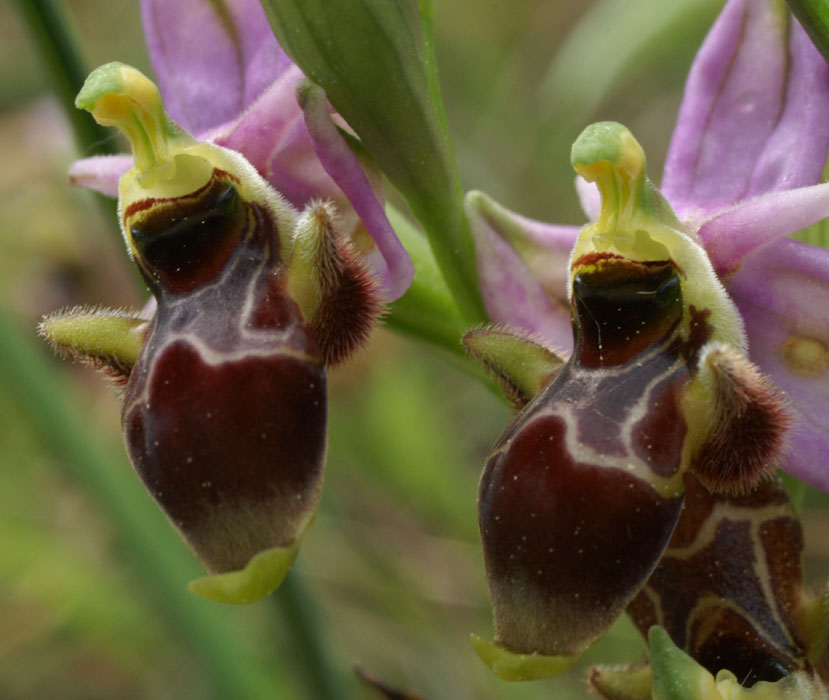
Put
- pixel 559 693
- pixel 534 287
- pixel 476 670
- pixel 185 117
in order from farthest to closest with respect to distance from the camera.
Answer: pixel 476 670, pixel 559 693, pixel 185 117, pixel 534 287

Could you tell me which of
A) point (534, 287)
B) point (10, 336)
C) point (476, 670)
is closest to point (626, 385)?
point (534, 287)

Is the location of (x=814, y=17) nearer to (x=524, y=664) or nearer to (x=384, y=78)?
(x=384, y=78)

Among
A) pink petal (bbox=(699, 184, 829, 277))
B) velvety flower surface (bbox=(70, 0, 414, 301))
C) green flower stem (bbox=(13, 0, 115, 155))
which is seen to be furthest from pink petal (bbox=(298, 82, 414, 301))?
green flower stem (bbox=(13, 0, 115, 155))

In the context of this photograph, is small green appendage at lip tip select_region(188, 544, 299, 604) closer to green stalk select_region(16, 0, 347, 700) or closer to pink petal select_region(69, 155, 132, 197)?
pink petal select_region(69, 155, 132, 197)

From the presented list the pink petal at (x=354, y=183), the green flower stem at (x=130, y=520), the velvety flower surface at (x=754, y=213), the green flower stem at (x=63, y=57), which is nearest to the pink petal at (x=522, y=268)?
the velvety flower surface at (x=754, y=213)

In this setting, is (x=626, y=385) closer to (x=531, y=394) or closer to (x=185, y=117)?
(x=531, y=394)
